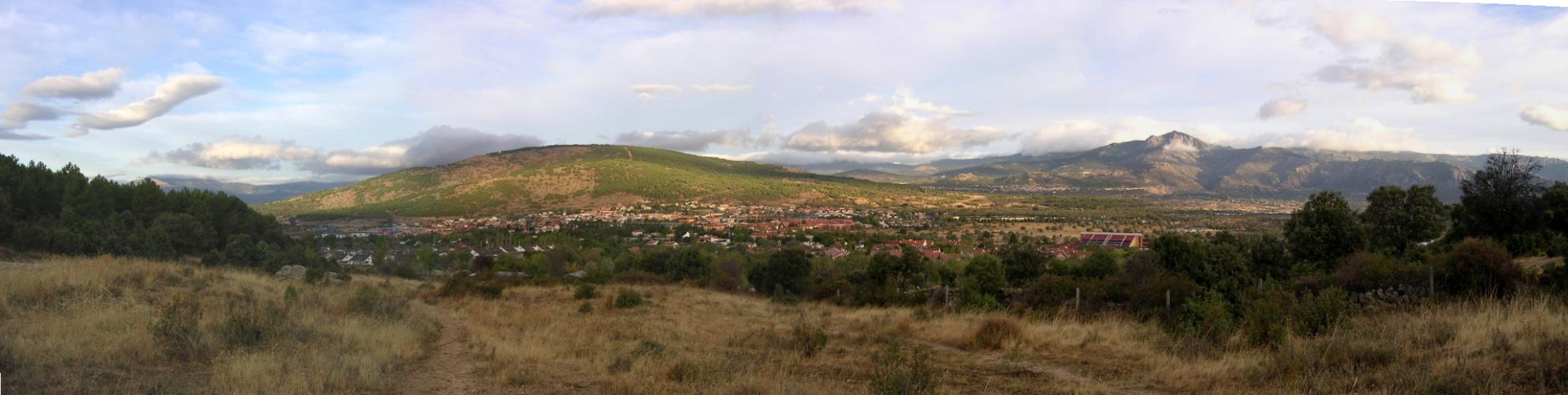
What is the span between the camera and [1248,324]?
808 centimetres

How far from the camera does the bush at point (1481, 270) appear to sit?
9.65 m

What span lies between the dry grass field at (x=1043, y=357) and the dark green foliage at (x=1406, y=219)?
1643 centimetres

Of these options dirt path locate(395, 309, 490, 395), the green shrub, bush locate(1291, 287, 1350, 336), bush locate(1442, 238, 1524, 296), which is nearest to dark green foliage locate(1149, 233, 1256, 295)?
bush locate(1442, 238, 1524, 296)

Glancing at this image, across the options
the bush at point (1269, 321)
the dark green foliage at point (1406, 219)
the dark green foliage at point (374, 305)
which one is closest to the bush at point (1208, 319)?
the bush at point (1269, 321)

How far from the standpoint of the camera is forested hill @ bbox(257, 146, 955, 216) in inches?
2512

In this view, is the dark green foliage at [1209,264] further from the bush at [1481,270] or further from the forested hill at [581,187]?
the forested hill at [581,187]

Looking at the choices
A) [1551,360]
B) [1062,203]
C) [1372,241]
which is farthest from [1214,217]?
[1551,360]

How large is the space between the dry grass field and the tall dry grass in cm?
145

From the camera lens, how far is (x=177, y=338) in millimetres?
7152

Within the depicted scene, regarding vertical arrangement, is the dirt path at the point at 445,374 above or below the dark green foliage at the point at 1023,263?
above

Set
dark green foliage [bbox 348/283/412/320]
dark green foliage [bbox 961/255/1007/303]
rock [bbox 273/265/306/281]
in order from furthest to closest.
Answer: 1. rock [bbox 273/265/306/281]
2. dark green foliage [bbox 961/255/1007/303]
3. dark green foliage [bbox 348/283/412/320]

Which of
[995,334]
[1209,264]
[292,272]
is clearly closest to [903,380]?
[995,334]

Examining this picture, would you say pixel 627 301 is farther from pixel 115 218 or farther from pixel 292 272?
pixel 115 218

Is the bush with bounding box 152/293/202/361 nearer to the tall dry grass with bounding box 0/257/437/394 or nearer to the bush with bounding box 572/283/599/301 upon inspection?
the tall dry grass with bounding box 0/257/437/394
